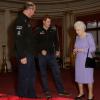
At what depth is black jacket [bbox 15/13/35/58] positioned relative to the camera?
394 centimetres

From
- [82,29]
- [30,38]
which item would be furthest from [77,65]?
[30,38]

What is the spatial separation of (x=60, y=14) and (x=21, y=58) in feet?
29.2

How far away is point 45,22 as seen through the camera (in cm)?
466

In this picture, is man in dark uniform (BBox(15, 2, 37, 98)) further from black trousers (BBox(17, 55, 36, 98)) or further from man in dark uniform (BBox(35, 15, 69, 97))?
man in dark uniform (BBox(35, 15, 69, 97))

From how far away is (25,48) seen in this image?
4.05 meters

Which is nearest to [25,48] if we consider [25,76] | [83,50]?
[25,76]

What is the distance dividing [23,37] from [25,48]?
169 mm

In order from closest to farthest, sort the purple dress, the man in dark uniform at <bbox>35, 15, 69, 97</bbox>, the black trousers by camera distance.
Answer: the black trousers
the purple dress
the man in dark uniform at <bbox>35, 15, 69, 97</bbox>

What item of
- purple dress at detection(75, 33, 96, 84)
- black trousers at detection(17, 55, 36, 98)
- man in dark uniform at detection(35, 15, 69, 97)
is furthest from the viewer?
man in dark uniform at detection(35, 15, 69, 97)

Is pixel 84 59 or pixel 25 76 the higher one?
pixel 84 59

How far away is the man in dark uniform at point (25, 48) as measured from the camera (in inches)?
156

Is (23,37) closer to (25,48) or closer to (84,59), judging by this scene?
(25,48)

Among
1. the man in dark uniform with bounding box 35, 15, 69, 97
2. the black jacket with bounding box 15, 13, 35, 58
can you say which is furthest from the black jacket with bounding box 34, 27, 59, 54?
the black jacket with bounding box 15, 13, 35, 58

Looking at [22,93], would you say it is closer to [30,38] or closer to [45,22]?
[30,38]
